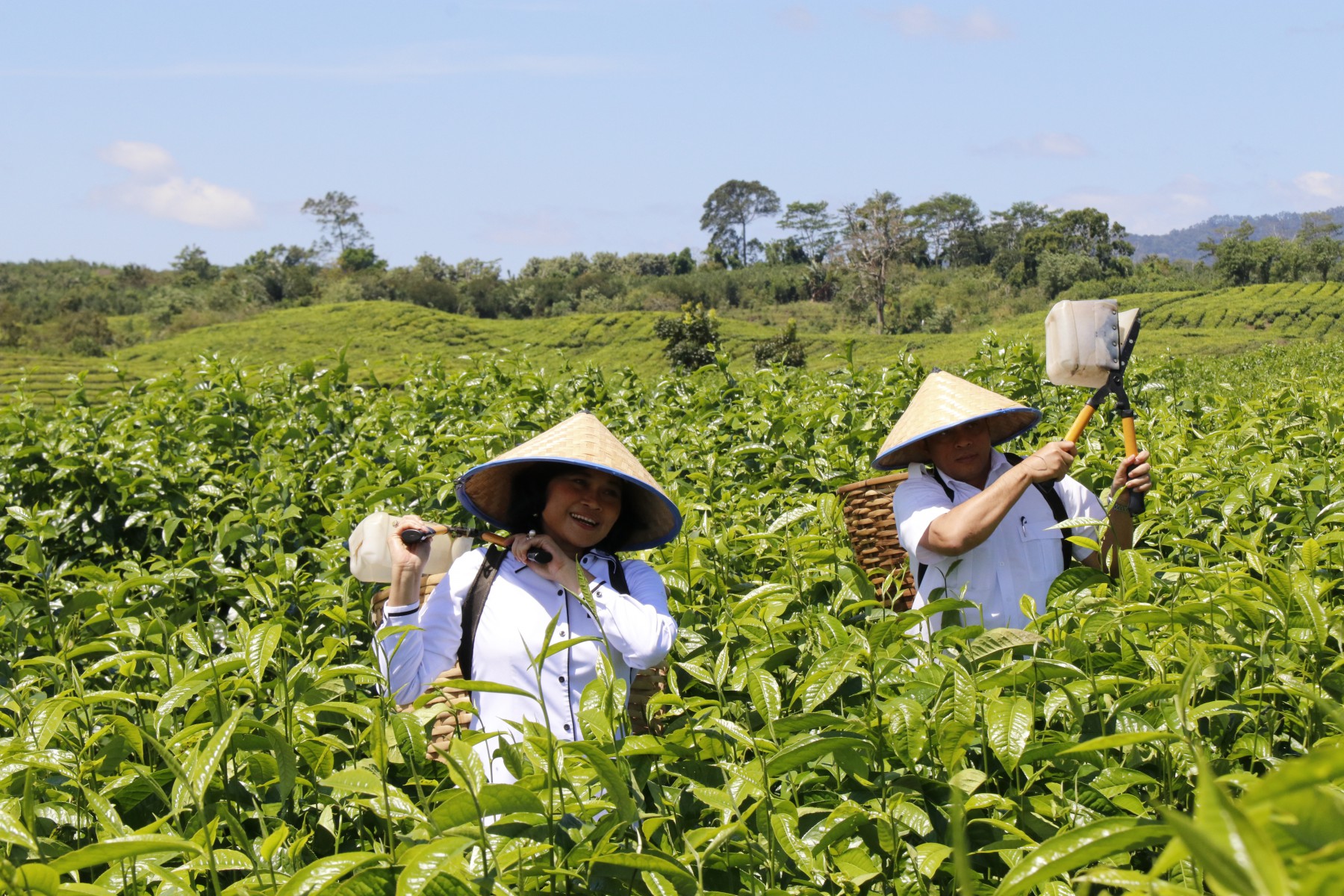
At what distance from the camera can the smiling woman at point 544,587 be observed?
6.06 feet

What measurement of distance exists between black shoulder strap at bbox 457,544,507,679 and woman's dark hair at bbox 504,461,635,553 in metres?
0.21

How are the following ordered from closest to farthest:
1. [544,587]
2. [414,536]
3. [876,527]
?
[414,536], [544,587], [876,527]

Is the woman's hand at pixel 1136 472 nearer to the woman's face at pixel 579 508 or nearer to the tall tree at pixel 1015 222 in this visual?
the woman's face at pixel 579 508

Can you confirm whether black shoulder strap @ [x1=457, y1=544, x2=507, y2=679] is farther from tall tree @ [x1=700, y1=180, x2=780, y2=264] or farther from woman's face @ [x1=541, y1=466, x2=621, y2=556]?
tall tree @ [x1=700, y1=180, x2=780, y2=264]

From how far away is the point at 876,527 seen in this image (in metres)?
2.66

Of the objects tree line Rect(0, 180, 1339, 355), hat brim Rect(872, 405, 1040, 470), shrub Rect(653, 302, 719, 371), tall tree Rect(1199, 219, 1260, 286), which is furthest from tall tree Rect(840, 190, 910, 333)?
hat brim Rect(872, 405, 1040, 470)

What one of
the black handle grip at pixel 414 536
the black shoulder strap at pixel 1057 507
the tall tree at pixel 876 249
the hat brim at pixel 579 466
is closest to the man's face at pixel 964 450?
the black shoulder strap at pixel 1057 507

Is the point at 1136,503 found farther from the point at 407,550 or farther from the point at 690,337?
the point at 690,337

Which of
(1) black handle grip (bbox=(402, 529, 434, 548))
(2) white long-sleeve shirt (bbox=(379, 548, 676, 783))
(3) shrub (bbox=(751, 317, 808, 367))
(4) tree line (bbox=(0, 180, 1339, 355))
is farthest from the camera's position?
(4) tree line (bbox=(0, 180, 1339, 355))

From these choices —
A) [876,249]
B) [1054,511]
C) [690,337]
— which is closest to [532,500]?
[1054,511]

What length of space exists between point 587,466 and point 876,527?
0.85 m

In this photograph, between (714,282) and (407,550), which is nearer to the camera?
(407,550)

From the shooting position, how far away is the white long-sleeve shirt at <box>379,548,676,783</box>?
179 centimetres

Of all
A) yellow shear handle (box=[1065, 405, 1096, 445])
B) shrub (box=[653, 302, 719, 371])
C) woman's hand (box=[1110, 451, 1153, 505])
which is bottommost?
woman's hand (box=[1110, 451, 1153, 505])
